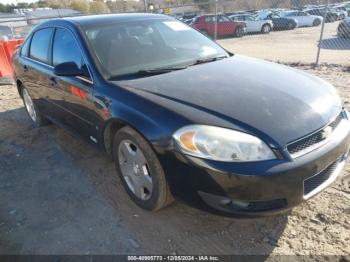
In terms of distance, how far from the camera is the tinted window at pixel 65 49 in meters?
3.27

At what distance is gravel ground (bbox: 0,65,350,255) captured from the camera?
2.47 meters

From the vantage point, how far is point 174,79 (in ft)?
9.45

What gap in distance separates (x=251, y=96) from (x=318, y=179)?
0.78 meters

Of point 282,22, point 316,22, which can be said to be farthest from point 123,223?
point 316,22

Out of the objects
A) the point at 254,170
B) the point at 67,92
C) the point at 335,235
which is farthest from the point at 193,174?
the point at 67,92

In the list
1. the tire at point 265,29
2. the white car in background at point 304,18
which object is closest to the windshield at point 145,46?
the tire at point 265,29

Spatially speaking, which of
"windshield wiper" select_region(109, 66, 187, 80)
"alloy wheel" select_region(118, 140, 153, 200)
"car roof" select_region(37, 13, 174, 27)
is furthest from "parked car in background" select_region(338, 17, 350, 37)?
"alloy wheel" select_region(118, 140, 153, 200)

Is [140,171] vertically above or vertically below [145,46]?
below

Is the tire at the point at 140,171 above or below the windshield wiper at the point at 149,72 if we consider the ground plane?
below

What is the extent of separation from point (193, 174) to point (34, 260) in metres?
1.40

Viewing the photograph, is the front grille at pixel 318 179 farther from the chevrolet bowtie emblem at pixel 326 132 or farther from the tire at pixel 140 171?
the tire at pixel 140 171

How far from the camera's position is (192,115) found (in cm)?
229

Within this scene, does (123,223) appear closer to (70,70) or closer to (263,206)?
(263,206)

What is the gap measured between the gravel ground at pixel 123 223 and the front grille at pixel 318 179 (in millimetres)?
433
